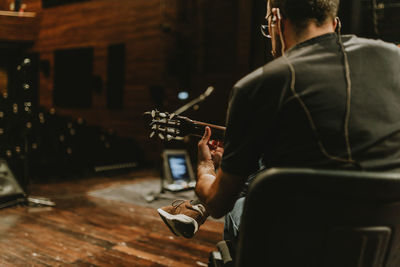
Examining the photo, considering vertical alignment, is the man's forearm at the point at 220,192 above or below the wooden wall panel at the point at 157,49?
below

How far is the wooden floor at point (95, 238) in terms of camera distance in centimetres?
290

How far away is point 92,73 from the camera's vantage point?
32.0ft

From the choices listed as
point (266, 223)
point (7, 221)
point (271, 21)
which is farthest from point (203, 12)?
point (266, 223)

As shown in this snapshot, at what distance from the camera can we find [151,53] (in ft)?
29.0

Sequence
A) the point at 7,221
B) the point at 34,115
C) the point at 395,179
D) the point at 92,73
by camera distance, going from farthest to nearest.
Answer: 1. the point at 92,73
2. the point at 34,115
3. the point at 7,221
4. the point at 395,179

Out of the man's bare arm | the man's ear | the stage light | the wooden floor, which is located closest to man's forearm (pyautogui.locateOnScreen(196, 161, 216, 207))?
the man's bare arm

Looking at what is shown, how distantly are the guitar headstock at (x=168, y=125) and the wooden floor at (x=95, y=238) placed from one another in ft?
5.35

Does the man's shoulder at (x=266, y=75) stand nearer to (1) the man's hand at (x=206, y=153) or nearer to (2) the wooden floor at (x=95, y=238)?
(1) the man's hand at (x=206, y=153)

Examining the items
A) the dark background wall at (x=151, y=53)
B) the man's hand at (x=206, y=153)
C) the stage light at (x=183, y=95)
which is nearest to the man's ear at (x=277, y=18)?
the man's hand at (x=206, y=153)

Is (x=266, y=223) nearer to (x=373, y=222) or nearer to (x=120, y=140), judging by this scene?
(x=373, y=222)

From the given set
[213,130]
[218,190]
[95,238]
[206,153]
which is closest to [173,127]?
[213,130]

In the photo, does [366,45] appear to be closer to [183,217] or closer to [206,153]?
[206,153]

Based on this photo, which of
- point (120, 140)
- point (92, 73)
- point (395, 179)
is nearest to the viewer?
point (395, 179)

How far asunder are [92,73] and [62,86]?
1191 mm
